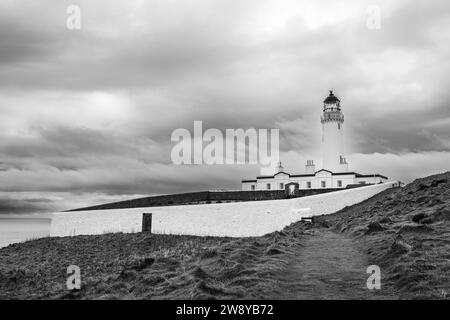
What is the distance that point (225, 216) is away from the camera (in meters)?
29.5

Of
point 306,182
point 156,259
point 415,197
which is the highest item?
point 306,182

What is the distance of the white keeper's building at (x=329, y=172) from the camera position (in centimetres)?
4853

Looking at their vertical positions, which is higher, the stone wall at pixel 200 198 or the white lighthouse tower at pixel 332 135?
the white lighthouse tower at pixel 332 135

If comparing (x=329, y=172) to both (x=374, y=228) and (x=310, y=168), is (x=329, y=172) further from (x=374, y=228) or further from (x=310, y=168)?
(x=374, y=228)

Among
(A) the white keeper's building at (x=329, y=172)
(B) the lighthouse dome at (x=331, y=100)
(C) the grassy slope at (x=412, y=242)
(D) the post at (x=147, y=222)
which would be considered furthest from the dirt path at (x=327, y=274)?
(B) the lighthouse dome at (x=331, y=100)

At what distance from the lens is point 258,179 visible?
172 ft

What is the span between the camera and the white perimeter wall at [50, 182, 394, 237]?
90.0 feet

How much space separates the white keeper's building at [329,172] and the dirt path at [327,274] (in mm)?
33085

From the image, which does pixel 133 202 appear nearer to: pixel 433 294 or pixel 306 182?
pixel 306 182

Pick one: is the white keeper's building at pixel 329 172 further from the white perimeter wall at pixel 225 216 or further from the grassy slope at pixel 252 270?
the grassy slope at pixel 252 270

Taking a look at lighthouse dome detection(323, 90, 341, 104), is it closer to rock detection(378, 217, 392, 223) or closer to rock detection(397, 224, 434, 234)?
rock detection(378, 217, 392, 223)

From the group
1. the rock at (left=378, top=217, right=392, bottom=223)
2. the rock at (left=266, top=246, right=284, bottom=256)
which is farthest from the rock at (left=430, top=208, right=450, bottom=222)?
the rock at (left=266, top=246, right=284, bottom=256)
